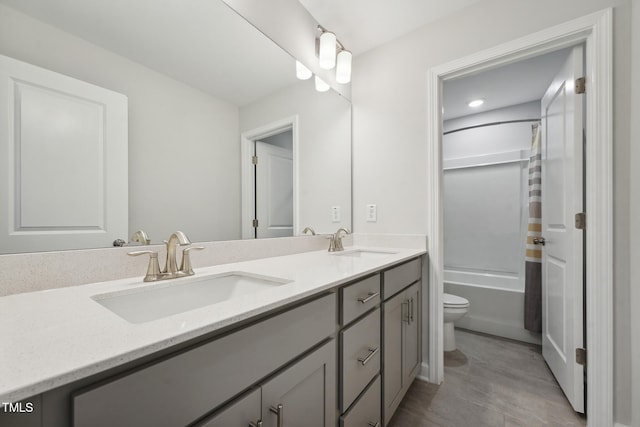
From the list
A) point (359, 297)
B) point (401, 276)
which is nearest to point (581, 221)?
point (401, 276)

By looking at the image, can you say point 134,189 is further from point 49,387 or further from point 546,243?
point 546,243

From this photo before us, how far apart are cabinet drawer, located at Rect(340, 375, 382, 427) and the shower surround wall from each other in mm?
1791

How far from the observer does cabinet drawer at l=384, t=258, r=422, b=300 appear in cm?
126

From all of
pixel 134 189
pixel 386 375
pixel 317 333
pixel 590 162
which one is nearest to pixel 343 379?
pixel 317 333

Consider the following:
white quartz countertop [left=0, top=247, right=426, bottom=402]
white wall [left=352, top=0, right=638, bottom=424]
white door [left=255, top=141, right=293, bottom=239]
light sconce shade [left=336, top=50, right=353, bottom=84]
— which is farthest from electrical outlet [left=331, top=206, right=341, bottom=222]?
white quartz countertop [left=0, top=247, right=426, bottom=402]

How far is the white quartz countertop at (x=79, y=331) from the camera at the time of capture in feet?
1.12

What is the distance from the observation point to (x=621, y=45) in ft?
4.13

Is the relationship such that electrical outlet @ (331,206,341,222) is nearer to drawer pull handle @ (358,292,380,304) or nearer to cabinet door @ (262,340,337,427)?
drawer pull handle @ (358,292,380,304)

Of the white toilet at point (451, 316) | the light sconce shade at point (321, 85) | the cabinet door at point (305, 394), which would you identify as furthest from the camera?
the white toilet at point (451, 316)

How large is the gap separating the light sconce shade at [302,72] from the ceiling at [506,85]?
112cm

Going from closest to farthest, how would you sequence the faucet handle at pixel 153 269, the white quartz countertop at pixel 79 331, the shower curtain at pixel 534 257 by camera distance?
1. the white quartz countertop at pixel 79 331
2. the faucet handle at pixel 153 269
3. the shower curtain at pixel 534 257

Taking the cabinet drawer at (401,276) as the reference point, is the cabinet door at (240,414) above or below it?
below

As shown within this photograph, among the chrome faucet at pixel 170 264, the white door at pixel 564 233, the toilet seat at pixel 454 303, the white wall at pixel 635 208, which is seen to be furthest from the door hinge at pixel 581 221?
the chrome faucet at pixel 170 264

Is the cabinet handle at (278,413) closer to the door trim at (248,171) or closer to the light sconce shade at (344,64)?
the door trim at (248,171)
